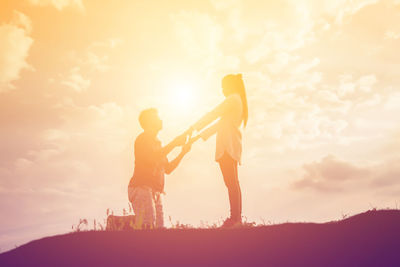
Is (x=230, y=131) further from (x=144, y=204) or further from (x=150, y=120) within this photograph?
(x=144, y=204)

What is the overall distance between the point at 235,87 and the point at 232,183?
1.98m

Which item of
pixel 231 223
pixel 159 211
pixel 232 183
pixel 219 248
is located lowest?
pixel 219 248

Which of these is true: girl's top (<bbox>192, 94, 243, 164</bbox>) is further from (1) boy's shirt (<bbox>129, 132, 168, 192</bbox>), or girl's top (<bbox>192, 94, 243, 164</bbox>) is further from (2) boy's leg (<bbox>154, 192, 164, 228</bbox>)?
(2) boy's leg (<bbox>154, 192, 164, 228</bbox>)

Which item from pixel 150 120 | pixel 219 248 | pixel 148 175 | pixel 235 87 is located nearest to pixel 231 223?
pixel 219 248

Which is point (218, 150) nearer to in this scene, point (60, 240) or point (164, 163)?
point (164, 163)

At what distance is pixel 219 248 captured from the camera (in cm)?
749

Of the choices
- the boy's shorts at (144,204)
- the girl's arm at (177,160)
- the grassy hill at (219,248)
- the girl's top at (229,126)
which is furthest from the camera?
the girl's arm at (177,160)

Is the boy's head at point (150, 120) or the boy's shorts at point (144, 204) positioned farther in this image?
the boy's head at point (150, 120)

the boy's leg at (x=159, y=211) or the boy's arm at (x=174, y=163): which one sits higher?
the boy's arm at (x=174, y=163)

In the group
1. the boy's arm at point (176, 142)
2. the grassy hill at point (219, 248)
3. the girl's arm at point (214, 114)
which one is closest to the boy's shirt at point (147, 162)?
the boy's arm at point (176, 142)

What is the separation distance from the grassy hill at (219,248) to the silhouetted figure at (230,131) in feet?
2.47

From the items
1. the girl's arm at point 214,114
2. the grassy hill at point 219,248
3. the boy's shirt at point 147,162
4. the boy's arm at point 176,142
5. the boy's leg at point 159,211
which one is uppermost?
the girl's arm at point 214,114

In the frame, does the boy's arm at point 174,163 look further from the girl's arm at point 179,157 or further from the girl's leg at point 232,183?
A: the girl's leg at point 232,183

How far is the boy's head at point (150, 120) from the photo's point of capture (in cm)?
922
